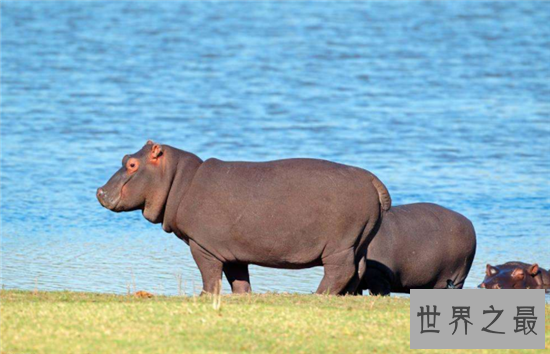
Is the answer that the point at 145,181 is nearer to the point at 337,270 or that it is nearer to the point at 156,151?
the point at 156,151

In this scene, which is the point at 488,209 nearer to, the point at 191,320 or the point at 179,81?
the point at 191,320

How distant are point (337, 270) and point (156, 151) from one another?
162 cm

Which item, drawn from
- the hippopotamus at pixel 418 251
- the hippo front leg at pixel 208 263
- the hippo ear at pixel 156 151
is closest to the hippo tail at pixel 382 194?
the hippopotamus at pixel 418 251

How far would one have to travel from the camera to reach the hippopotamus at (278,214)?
28.0ft

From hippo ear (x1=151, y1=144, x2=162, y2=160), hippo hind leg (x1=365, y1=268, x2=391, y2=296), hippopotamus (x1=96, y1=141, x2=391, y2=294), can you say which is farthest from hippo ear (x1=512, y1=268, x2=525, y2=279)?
hippo ear (x1=151, y1=144, x2=162, y2=160)

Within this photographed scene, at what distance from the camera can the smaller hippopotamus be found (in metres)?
9.64

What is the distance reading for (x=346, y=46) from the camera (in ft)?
99.2

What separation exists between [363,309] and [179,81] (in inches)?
679

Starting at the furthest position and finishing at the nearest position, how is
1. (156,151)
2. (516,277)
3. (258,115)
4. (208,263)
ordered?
1. (258,115)
2. (516,277)
3. (156,151)
4. (208,263)

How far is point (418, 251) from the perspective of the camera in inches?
384

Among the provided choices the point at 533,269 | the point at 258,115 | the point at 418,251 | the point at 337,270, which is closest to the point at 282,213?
the point at 337,270

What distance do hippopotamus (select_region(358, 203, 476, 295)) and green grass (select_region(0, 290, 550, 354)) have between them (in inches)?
80.6

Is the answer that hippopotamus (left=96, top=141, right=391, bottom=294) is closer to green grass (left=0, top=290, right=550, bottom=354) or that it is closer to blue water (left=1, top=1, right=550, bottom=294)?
green grass (left=0, top=290, right=550, bottom=354)

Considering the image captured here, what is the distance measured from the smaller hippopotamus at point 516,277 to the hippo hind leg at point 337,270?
1.52m
